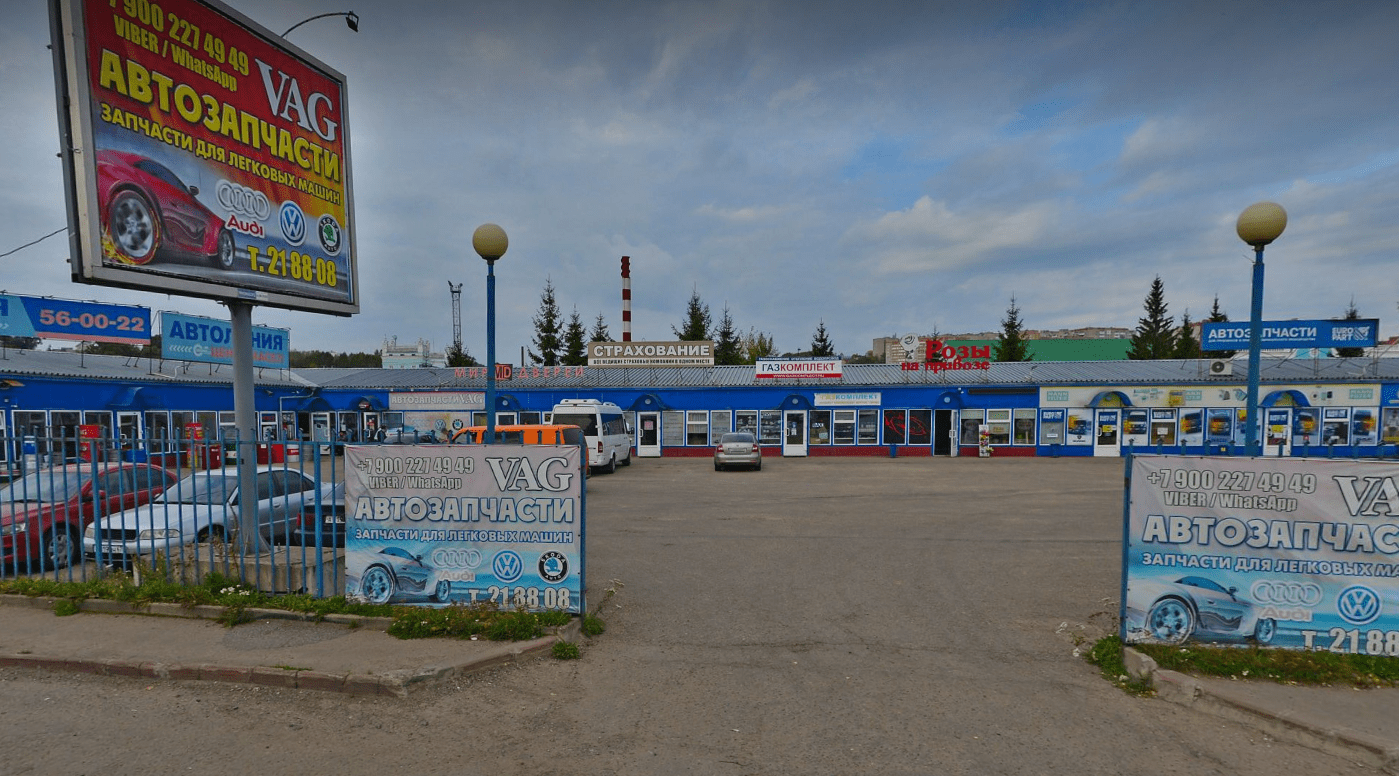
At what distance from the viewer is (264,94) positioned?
24.6 feet

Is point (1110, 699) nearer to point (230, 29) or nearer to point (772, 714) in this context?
point (772, 714)

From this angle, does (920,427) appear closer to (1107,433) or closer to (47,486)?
(1107,433)

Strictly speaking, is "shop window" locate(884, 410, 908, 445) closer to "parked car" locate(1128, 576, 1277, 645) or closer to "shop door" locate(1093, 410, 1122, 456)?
"shop door" locate(1093, 410, 1122, 456)

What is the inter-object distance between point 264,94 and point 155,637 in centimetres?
585

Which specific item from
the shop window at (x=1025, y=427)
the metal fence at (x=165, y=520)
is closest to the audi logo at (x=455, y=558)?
the metal fence at (x=165, y=520)

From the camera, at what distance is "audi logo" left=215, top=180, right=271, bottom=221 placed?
7.04m

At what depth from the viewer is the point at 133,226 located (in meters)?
6.30

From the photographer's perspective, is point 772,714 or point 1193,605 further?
point 1193,605

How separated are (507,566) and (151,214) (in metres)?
4.92

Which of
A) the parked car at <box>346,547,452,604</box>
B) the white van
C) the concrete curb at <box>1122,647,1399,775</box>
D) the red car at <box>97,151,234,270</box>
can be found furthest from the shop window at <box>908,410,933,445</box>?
the red car at <box>97,151,234,270</box>

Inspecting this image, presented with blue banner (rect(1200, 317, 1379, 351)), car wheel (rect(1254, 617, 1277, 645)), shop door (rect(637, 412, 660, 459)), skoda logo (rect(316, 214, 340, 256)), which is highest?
skoda logo (rect(316, 214, 340, 256))

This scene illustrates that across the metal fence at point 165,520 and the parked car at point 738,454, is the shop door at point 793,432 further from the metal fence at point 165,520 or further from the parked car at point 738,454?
the metal fence at point 165,520

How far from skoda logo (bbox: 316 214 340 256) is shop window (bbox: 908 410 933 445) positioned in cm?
2569

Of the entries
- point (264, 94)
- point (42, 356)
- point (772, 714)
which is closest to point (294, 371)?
point (42, 356)
